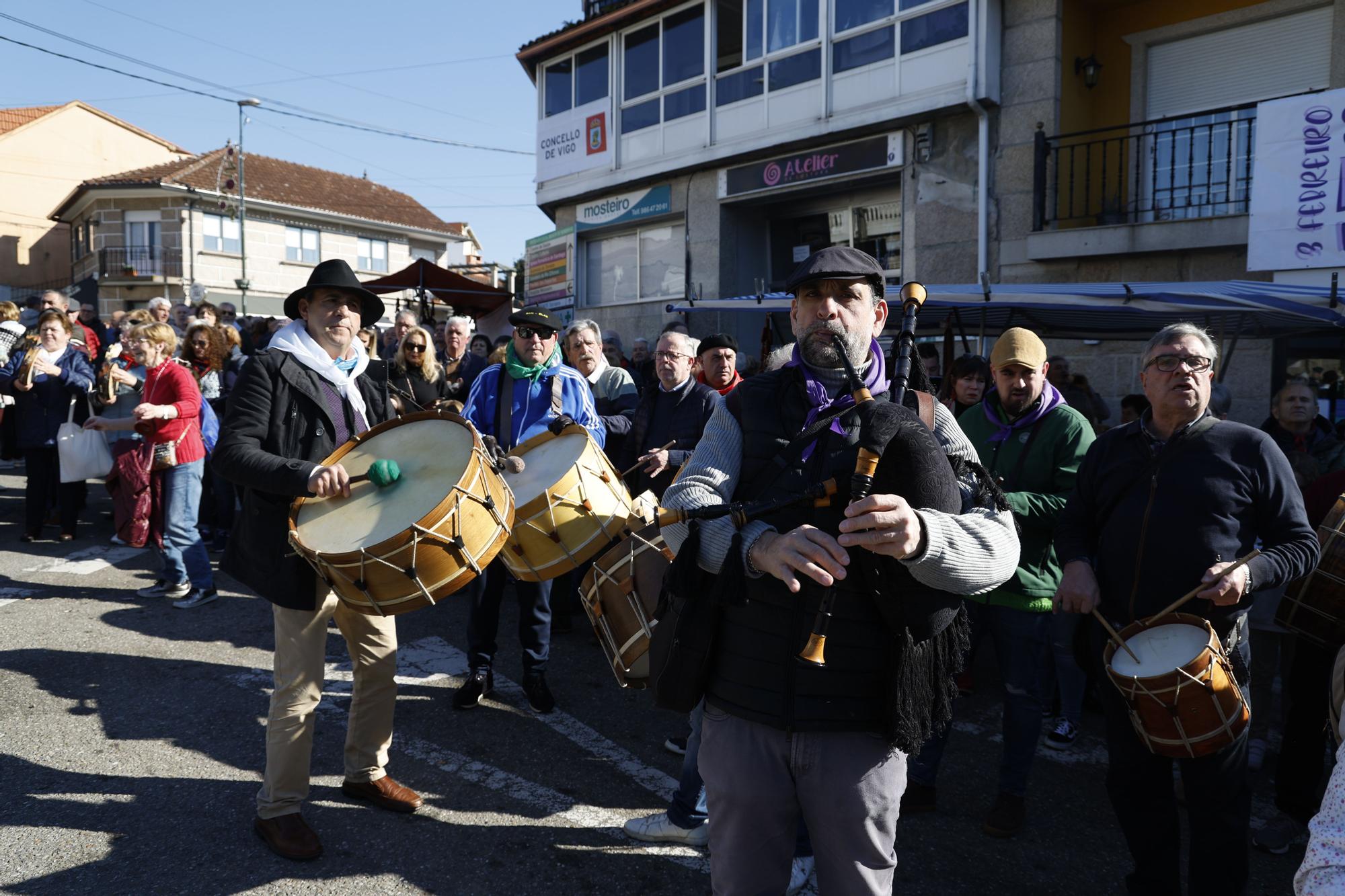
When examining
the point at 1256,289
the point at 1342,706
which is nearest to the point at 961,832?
the point at 1342,706

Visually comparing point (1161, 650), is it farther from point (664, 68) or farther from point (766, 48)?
point (664, 68)

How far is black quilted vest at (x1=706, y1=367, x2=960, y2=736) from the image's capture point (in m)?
2.02

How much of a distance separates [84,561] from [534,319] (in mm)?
5326

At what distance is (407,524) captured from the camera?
309cm

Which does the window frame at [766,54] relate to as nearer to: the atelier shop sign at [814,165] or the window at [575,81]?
the atelier shop sign at [814,165]

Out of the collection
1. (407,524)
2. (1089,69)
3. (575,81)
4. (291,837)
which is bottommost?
→ (291,837)

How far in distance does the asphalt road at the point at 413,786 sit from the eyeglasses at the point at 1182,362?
194 centimetres

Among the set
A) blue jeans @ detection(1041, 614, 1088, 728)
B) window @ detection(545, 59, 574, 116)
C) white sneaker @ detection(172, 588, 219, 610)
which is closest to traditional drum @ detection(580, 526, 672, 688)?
blue jeans @ detection(1041, 614, 1088, 728)

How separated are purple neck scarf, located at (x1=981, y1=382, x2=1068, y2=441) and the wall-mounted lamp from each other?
9.93 meters

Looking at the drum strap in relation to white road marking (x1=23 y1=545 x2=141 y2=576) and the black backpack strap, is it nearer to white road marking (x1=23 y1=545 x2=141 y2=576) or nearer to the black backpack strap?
the black backpack strap

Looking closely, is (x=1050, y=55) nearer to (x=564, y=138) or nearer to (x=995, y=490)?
(x=564, y=138)

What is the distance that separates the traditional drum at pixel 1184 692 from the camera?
2.80 meters

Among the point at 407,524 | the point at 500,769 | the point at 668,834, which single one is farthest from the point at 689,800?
the point at 407,524

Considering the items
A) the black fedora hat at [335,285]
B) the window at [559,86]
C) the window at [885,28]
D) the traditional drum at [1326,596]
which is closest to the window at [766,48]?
the window at [885,28]
